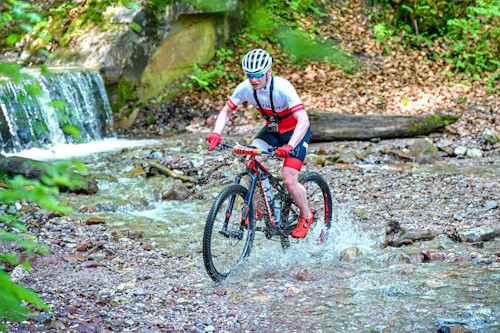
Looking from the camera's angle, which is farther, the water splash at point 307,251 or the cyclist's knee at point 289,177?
the water splash at point 307,251

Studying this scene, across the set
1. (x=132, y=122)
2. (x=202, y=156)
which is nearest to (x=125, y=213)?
(x=202, y=156)

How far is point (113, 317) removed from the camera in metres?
4.88

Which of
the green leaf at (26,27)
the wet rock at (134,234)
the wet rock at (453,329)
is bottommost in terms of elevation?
the wet rock at (134,234)

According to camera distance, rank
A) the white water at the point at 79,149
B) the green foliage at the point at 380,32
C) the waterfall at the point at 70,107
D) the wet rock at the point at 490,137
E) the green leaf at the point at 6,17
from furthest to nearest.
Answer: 1. the green foliage at the point at 380,32
2. the wet rock at the point at 490,137
3. the waterfall at the point at 70,107
4. the white water at the point at 79,149
5. the green leaf at the point at 6,17

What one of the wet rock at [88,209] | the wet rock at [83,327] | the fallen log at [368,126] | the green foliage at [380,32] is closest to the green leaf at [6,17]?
the wet rock at [83,327]

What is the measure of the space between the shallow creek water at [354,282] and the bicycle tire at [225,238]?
13cm

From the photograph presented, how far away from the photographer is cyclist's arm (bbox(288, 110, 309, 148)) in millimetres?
5770

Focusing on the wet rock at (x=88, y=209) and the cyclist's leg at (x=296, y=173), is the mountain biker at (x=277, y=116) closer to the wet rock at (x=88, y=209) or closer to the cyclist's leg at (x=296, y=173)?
the cyclist's leg at (x=296, y=173)

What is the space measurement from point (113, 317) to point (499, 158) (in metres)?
8.72

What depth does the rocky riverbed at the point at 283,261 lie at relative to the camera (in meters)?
4.89

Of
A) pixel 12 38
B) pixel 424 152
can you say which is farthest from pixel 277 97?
pixel 424 152

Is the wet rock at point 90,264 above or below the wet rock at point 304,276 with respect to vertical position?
above

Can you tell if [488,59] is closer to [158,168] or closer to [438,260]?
[158,168]

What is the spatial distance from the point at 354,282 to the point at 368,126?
7283 millimetres
